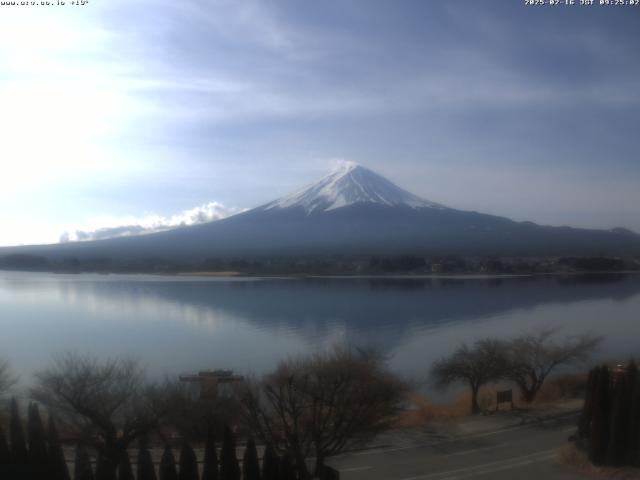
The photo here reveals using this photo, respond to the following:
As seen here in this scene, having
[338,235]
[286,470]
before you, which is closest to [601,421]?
[286,470]

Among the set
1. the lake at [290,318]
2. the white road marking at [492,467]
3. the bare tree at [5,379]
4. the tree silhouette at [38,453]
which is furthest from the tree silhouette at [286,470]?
the lake at [290,318]

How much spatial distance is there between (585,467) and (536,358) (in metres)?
4.13

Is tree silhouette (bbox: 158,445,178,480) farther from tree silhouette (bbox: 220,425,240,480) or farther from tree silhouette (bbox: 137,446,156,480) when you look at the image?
tree silhouette (bbox: 220,425,240,480)

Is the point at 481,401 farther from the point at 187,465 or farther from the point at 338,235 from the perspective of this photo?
the point at 338,235

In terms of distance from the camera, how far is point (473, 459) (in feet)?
17.7

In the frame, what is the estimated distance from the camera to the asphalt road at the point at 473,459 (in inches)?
195

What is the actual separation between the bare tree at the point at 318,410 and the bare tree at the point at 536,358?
3.14 metres

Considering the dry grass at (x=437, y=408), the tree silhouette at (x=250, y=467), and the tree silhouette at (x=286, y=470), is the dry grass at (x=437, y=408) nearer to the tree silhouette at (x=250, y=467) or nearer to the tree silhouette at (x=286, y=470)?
the tree silhouette at (x=286, y=470)

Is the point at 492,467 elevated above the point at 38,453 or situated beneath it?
situated beneath

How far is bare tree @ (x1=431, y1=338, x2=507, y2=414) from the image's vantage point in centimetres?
826

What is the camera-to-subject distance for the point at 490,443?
593cm

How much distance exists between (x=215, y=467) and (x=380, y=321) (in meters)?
9.06

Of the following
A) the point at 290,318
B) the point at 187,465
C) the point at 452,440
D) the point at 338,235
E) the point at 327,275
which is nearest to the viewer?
the point at 187,465

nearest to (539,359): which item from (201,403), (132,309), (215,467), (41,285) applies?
(201,403)
